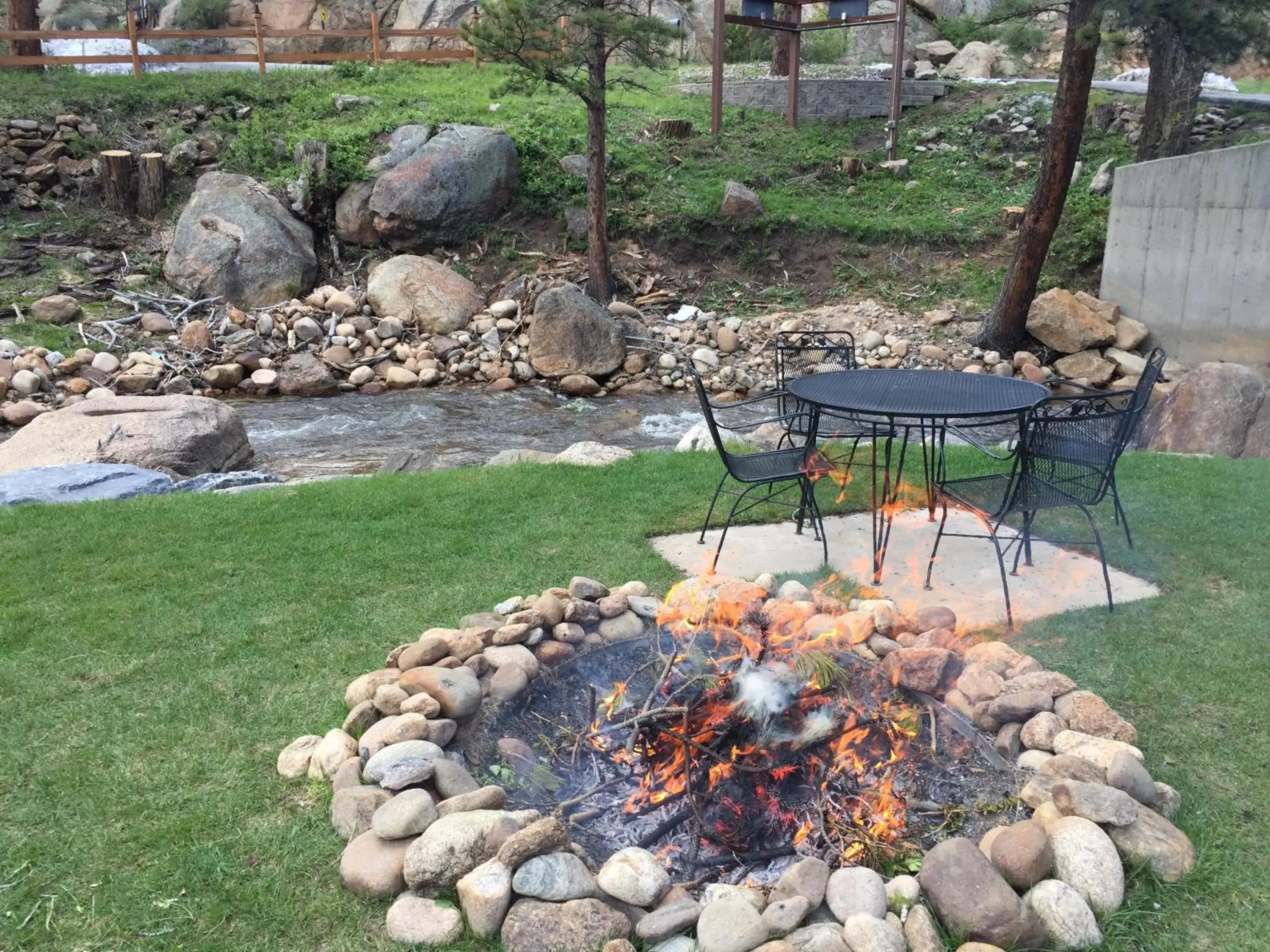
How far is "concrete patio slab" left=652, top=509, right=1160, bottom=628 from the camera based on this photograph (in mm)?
4012

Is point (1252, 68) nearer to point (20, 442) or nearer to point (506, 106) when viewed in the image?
point (506, 106)

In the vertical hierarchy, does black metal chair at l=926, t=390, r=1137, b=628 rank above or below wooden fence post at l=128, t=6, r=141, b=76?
below

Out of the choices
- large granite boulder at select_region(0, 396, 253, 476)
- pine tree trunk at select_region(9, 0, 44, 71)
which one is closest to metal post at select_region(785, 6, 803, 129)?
large granite boulder at select_region(0, 396, 253, 476)

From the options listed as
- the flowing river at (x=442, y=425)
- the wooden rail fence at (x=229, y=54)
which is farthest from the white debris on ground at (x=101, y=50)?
the flowing river at (x=442, y=425)

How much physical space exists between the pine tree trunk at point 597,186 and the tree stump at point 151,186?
612 centimetres

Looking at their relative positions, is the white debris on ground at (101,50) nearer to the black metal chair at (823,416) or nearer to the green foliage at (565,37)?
the green foliage at (565,37)

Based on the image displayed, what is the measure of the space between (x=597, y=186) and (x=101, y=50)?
1675cm

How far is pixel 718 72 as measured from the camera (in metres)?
15.3

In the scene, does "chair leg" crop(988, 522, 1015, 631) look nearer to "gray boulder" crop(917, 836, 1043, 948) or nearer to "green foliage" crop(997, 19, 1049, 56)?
"gray boulder" crop(917, 836, 1043, 948)

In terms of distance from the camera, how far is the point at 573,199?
13797mm


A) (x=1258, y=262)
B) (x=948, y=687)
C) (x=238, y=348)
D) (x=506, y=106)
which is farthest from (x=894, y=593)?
(x=506, y=106)

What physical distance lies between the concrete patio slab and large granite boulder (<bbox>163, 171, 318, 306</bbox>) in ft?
29.2

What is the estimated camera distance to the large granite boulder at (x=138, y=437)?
21.1 feet

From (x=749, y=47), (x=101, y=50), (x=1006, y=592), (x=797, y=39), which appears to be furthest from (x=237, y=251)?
(x=749, y=47)
